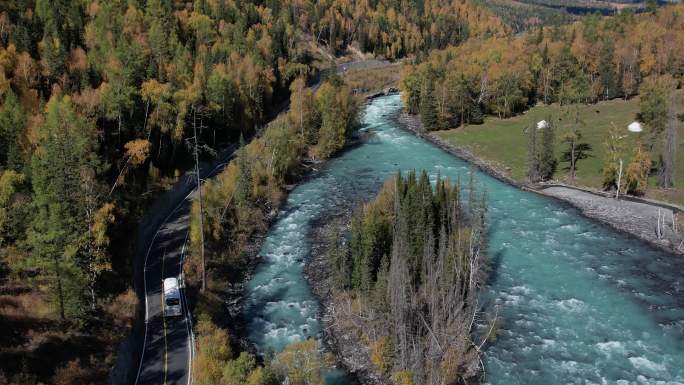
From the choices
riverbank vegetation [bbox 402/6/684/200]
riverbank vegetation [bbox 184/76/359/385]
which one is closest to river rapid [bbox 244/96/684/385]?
riverbank vegetation [bbox 184/76/359/385]

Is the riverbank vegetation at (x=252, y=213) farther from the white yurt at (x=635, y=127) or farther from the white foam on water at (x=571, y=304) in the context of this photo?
the white yurt at (x=635, y=127)

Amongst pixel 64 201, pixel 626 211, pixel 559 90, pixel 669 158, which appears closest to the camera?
pixel 64 201

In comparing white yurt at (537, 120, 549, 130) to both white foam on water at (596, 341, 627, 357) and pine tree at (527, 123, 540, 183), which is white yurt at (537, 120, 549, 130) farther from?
white foam on water at (596, 341, 627, 357)

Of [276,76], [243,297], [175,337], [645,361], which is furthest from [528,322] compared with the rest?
[276,76]

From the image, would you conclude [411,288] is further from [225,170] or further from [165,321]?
[225,170]

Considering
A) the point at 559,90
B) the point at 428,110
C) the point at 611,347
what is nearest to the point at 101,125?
the point at 611,347
